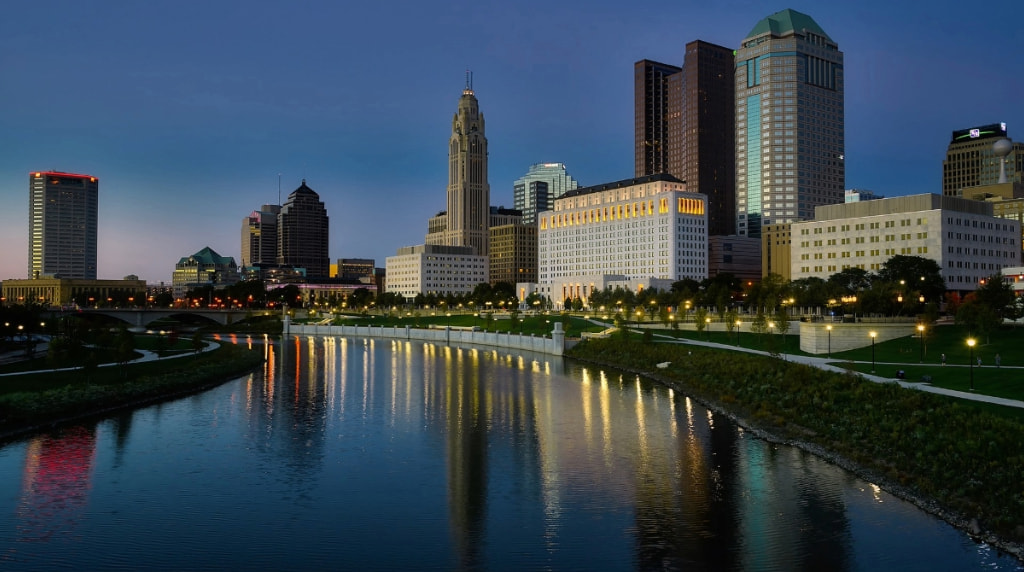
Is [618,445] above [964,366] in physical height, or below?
below

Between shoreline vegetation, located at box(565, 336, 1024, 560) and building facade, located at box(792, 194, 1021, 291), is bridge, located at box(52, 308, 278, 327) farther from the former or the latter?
shoreline vegetation, located at box(565, 336, 1024, 560)

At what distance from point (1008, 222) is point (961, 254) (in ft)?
75.0

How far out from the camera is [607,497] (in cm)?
3130

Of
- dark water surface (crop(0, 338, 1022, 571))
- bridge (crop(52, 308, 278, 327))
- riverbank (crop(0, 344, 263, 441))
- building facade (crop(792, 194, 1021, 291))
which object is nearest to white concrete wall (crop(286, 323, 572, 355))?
bridge (crop(52, 308, 278, 327))

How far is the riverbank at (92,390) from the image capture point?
4556cm

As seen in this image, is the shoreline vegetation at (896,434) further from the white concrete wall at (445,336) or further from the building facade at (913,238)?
the building facade at (913,238)

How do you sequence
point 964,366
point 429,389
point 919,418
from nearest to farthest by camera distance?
point 919,418, point 964,366, point 429,389

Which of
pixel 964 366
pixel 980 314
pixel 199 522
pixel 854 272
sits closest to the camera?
pixel 199 522

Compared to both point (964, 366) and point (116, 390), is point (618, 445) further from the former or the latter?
point (116, 390)

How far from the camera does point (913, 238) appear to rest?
147750 mm

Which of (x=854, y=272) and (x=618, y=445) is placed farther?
(x=854, y=272)

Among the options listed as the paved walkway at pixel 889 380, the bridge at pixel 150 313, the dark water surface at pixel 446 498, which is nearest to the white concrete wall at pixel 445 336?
the bridge at pixel 150 313

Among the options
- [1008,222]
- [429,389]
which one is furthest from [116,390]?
[1008,222]

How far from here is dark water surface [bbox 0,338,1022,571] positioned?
25.0 metres
